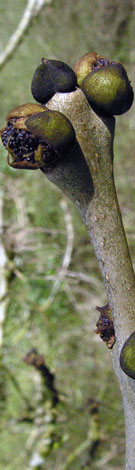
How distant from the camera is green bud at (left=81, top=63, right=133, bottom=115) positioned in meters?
0.32

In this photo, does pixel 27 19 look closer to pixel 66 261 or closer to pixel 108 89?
pixel 66 261

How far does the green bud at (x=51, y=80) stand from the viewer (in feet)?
1.13

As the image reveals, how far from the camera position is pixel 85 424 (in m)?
1.93

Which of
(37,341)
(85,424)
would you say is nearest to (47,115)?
(85,424)

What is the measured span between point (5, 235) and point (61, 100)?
1.79m

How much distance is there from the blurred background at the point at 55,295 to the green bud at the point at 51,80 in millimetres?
1244

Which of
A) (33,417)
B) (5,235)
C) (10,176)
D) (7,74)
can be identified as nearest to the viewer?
Answer: (33,417)

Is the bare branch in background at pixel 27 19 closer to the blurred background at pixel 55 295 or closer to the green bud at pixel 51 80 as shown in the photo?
the blurred background at pixel 55 295

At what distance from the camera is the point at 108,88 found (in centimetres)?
33

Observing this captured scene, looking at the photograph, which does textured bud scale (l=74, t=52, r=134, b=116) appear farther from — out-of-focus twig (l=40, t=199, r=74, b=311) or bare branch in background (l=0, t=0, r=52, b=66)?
bare branch in background (l=0, t=0, r=52, b=66)

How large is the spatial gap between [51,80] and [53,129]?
2.7 inches

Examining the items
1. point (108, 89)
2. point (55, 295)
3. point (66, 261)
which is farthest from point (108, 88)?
point (55, 295)

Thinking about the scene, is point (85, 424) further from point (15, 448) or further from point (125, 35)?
point (125, 35)

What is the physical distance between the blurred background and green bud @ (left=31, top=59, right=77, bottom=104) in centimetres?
124
